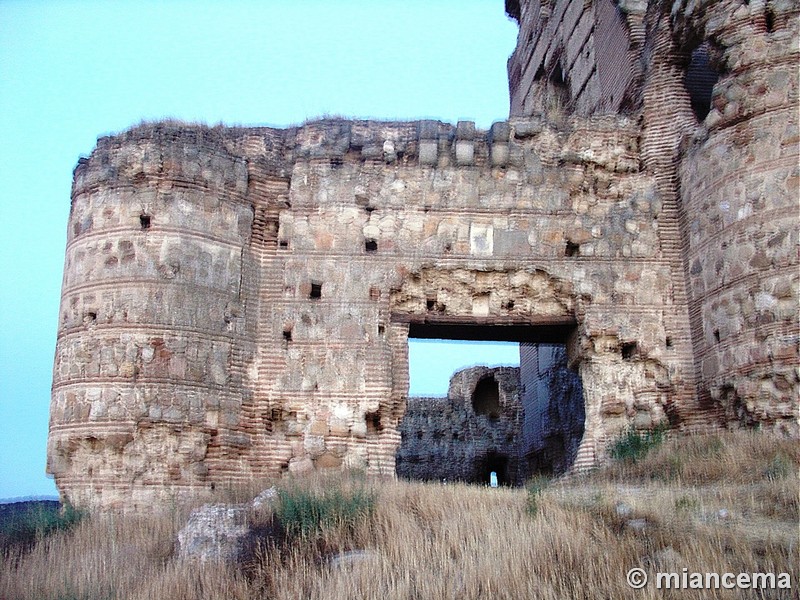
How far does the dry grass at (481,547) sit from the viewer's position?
6.11 metres

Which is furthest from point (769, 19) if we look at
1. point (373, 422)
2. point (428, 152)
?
point (373, 422)

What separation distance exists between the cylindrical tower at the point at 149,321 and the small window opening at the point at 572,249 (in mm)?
4662

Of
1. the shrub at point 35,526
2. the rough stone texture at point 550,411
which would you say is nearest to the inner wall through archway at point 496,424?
the rough stone texture at point 550,411

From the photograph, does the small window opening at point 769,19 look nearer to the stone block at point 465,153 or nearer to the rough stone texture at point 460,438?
the stone block at point 465,153

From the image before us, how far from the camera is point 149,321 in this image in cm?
1079

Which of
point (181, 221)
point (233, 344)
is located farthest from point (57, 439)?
point (181, 221)

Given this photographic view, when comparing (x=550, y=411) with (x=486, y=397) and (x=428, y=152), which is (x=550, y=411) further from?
(x=486, y=397)

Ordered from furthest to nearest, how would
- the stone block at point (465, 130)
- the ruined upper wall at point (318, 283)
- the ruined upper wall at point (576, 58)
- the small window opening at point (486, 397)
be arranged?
the small window opening at point (486, 397) < the ruined upper wall at point (576, 58) < the stone block at point (465, 130) < the ruined upper wall at point (318, 283)

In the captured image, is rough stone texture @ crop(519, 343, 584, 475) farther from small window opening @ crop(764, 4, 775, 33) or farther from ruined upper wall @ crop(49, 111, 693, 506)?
small window opening @ crop(764, 4, 775, 33)

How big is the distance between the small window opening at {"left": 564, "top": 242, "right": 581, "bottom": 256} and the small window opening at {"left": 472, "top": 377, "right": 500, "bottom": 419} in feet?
33.3

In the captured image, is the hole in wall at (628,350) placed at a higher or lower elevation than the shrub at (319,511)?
higher

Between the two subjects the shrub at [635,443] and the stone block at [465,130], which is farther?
the stone block at [465,130]

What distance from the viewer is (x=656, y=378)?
11680 mm

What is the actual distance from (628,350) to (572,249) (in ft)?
5.54
